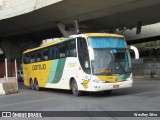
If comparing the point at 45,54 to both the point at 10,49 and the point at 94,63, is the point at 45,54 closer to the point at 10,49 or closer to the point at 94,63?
the point at 94,63

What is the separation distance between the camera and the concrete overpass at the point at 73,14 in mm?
34719

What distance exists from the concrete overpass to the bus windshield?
1679cm

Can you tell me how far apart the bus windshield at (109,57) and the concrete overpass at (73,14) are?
16.8m

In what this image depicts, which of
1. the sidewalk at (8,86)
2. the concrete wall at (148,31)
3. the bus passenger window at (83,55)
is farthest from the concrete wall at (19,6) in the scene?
the concrete wall at (148,31)

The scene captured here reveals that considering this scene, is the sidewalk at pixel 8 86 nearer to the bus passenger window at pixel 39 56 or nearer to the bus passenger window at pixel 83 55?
the bus passenger window at pixel 39 56

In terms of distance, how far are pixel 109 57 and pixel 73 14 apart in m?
22.4

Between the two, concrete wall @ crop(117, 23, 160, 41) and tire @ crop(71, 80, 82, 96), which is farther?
concrete wall @ crop(117, 23, 160, 41)

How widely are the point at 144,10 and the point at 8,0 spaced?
48.7ft

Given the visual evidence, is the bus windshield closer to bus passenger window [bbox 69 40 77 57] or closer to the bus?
the bus

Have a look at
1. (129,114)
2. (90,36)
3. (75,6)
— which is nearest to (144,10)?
(75,6)

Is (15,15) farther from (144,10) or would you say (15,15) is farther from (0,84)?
(0,84)

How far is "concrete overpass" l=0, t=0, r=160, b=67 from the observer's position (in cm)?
3472

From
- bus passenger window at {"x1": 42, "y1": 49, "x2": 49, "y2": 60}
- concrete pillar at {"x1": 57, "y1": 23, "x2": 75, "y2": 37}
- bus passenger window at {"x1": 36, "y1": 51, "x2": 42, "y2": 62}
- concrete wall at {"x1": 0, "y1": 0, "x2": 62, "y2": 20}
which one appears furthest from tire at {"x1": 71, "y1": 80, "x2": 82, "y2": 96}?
concrete pillar at {"x1": 57, "y1": 23, "x2": 75, "y2": 37}

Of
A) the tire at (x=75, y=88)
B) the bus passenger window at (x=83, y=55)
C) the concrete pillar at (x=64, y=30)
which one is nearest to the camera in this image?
the bus passenger window at (x=83, y=55)
